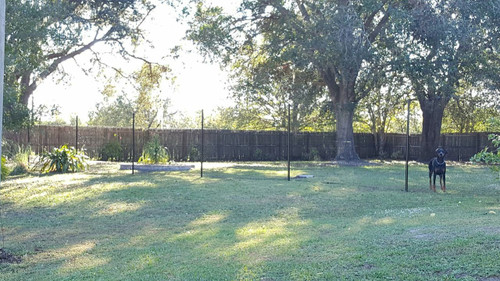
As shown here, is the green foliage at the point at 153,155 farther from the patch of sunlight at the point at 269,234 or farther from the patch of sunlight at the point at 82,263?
the patch of sunlight at the point at 82,263

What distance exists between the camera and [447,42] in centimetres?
2014

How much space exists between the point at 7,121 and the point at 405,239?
510 inches

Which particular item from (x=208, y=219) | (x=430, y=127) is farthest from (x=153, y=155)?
(x=430, y=127)

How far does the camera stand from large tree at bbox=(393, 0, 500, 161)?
20094 millimetres

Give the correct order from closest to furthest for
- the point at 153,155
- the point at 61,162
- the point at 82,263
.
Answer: the point at 82,263, the point at 61,162, the point at 153,155

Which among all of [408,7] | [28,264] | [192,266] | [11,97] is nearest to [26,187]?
[11,97]

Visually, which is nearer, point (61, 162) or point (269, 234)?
point (269, 234)

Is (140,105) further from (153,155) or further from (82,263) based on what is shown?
(82,263)

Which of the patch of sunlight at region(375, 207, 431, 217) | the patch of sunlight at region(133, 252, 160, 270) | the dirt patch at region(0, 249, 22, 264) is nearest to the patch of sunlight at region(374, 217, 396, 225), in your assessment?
the patch of sunlight at region(375, 207, 431, 217)

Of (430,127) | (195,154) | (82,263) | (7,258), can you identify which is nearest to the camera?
(82,263)

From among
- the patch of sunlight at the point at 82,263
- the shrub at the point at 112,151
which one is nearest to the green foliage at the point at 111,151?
the shrub at the point at 112,151

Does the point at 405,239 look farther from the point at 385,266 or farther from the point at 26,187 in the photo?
the point at 26,187

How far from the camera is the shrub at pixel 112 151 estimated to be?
1007 inches

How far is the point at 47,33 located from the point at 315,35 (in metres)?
10.6
